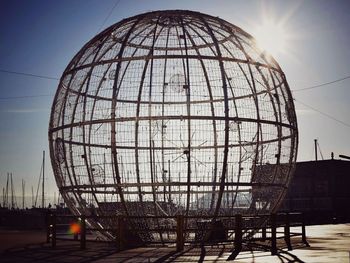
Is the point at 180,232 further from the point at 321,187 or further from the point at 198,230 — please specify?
the point at 321,187

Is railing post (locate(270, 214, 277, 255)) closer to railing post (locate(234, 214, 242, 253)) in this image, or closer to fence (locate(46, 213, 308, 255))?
fence (locate(46, 213, 308, 255))

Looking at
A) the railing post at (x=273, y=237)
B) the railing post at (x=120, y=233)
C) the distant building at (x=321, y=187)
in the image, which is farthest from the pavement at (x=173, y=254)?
the distant building at (x=321, y=187)

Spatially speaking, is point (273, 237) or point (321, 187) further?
point (321, 187)

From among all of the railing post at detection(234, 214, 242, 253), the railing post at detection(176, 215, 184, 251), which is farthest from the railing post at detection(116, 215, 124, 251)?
the railing post at detection(234, 214, 242, 253)

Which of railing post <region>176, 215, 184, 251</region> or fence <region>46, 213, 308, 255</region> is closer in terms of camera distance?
railing post <region>176, 215, 184, 251</region>

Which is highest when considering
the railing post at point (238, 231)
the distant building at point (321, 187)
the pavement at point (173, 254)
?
the distant building at point (321, 187)

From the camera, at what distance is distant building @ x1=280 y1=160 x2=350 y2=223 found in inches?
2302

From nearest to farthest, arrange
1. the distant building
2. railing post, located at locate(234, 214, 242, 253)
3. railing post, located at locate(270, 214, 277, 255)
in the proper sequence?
railing post, located at locate(270, 214, 277, 255) < railing post, located at locate(234, 214, 242, 253) < the distant building

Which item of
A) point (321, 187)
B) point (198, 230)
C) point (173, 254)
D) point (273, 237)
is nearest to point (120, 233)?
point (173, 254)

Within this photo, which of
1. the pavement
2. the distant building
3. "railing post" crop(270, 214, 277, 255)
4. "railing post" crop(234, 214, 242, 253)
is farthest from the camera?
the distant building

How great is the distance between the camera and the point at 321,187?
6009 cm

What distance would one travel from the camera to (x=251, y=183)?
17375 millimetres

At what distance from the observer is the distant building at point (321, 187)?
58.5 m

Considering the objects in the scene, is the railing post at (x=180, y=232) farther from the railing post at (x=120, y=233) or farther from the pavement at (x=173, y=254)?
the railing post at (x=120, y=233)
